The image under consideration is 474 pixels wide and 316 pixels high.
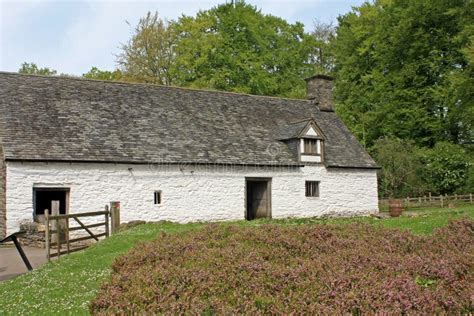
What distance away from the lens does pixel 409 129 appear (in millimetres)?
39812

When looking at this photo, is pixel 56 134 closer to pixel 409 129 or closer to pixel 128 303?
pixel 128 303

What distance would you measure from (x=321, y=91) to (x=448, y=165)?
38.5 feet

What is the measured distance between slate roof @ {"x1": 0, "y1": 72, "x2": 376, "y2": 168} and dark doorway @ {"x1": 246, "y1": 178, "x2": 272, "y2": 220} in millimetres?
1524

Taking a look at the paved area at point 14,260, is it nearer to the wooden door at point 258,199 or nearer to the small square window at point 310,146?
the wooden door at point 258,199

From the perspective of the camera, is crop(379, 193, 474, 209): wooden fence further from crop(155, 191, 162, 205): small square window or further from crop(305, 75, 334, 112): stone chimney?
crop(155, 191, 162, 205): small square window

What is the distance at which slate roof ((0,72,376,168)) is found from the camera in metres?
21.0

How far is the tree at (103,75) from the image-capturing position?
44469 mm

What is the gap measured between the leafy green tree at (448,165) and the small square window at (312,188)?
1349cm

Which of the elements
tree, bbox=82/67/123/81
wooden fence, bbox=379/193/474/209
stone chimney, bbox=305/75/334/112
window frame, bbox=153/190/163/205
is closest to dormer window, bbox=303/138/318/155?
stone chimney, bbox=305/75/334/112

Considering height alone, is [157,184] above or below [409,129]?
below

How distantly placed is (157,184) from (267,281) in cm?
1636

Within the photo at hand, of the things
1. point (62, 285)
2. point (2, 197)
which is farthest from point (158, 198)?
point (62, 285)

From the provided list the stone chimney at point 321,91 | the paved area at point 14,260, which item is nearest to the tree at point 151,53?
the stone chimney at point 321,91

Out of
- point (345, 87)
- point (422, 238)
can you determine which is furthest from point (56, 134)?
point (345, 87)
